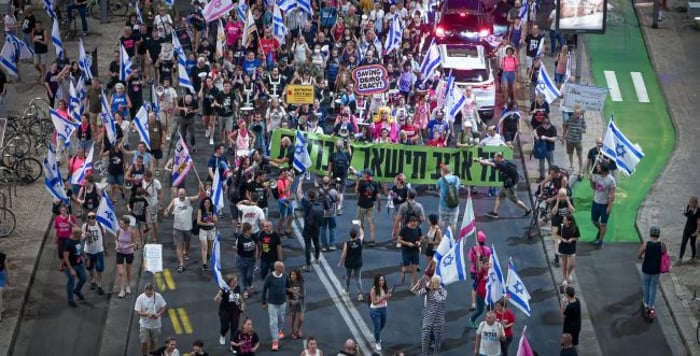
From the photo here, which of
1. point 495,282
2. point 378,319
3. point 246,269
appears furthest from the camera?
point 246,269

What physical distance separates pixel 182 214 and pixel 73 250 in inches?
112

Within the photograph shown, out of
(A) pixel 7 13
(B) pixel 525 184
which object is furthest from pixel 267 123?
(A) pixel 7 13

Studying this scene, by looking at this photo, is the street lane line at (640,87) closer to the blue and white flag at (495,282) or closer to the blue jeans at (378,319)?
the blue and white flag at (495,282)

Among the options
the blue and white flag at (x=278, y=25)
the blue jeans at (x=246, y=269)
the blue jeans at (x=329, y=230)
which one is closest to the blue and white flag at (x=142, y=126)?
the blue jeans at (x=329, y=230)

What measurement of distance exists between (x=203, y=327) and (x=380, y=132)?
31.0ft

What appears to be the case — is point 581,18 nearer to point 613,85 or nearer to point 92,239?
point 613,85

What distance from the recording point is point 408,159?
4112 centimetres

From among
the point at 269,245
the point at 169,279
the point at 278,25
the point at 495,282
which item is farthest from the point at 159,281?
the point at 278,25

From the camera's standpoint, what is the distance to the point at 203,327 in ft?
115

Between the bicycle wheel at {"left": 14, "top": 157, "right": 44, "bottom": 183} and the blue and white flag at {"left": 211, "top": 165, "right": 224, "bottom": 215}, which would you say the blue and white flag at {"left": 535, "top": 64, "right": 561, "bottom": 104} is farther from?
the bicycle wheel at {"left": 14, "top": 157, "right": 44, "bottom": 183}

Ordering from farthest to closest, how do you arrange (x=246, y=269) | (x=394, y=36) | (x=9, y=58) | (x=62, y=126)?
(x=394, y=36), (x=9, y=58), (x=62, y=126), (x=246, y=269)

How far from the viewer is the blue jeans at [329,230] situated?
37875mm

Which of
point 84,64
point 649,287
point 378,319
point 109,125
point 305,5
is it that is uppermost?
point 305,5

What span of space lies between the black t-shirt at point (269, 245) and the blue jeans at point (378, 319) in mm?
3097
